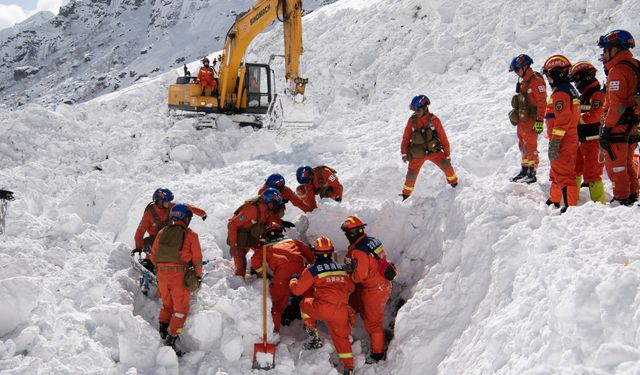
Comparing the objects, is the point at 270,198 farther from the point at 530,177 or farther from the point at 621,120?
the point at 621,120

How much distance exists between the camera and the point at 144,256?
6945 mm

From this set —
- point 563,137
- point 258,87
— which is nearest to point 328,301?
point 563,137

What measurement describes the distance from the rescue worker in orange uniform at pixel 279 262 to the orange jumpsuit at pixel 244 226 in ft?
0.44

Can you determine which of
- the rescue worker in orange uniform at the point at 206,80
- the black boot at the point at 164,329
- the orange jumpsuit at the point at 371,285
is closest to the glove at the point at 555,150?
the orange jumpsuit at the point at 371,285

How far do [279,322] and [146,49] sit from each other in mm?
42391

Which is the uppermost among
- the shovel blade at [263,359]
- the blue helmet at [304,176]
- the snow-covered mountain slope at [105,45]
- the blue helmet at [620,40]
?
the snow-covered mountain slope at [105,45]

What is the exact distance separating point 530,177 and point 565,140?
3.47ft

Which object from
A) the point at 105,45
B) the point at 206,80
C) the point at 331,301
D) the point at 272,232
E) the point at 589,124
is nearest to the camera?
the point at 331,301

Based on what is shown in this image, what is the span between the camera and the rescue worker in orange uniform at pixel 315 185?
7.35m

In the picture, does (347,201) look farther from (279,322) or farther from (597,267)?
(597,267)

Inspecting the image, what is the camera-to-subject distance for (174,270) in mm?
5270

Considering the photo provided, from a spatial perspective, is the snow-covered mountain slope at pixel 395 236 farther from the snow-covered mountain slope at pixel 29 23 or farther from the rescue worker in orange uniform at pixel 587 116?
the snow-covered mountain slope at pixel 29 23

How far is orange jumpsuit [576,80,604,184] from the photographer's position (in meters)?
5.45

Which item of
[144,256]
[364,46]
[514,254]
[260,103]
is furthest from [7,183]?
[364,46]
